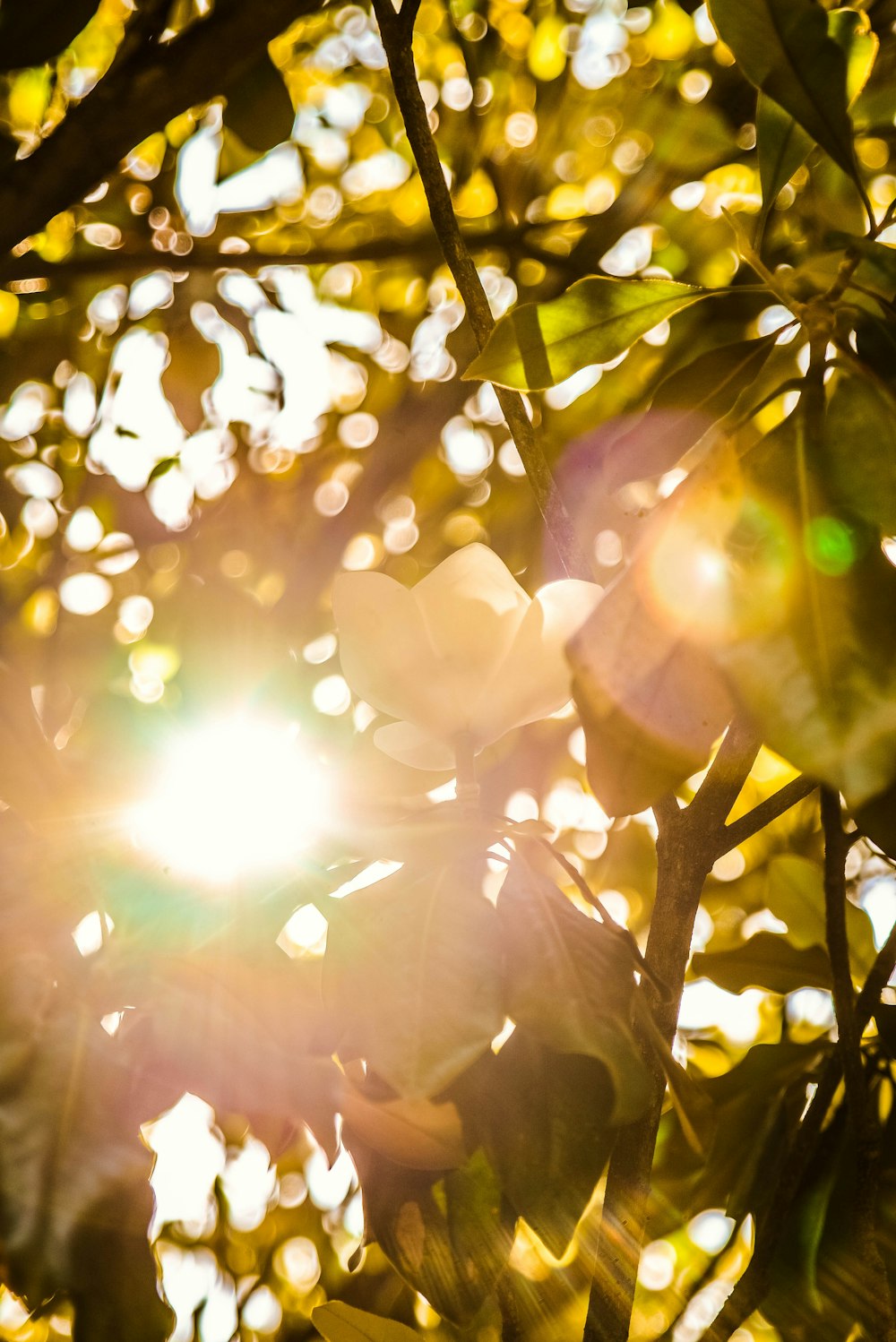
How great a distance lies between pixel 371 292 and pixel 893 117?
1.33m

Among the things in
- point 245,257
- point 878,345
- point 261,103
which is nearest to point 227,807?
point 878,345

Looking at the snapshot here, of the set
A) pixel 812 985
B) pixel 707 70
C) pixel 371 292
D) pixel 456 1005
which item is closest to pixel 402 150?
pixel 371 292

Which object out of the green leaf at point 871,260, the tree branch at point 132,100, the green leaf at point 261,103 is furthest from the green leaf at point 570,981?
the green leaf at point 261,103

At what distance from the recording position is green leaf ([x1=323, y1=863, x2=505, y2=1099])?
0.49 metres

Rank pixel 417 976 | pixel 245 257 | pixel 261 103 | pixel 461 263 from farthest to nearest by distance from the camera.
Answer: pixel 245 257 < pixel 261 103 < pixel 461 263 < pixel 417 976

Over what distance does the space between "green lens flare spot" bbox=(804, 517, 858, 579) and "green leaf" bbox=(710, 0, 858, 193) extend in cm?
25

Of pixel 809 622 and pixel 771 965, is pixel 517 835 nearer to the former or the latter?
pixel 809 622

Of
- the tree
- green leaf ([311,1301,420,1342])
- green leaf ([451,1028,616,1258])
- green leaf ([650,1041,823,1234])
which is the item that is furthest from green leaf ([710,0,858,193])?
green leaf ([311,1301,420,1342])

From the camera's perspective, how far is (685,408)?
0.69m

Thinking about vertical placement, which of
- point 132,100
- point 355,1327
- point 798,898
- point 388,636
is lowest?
point 355,1327

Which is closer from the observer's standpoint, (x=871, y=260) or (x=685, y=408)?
(x=871, y=260)

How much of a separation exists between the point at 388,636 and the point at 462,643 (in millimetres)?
52

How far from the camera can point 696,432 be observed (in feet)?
2.27

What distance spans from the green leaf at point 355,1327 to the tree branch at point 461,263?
0.54 meters
